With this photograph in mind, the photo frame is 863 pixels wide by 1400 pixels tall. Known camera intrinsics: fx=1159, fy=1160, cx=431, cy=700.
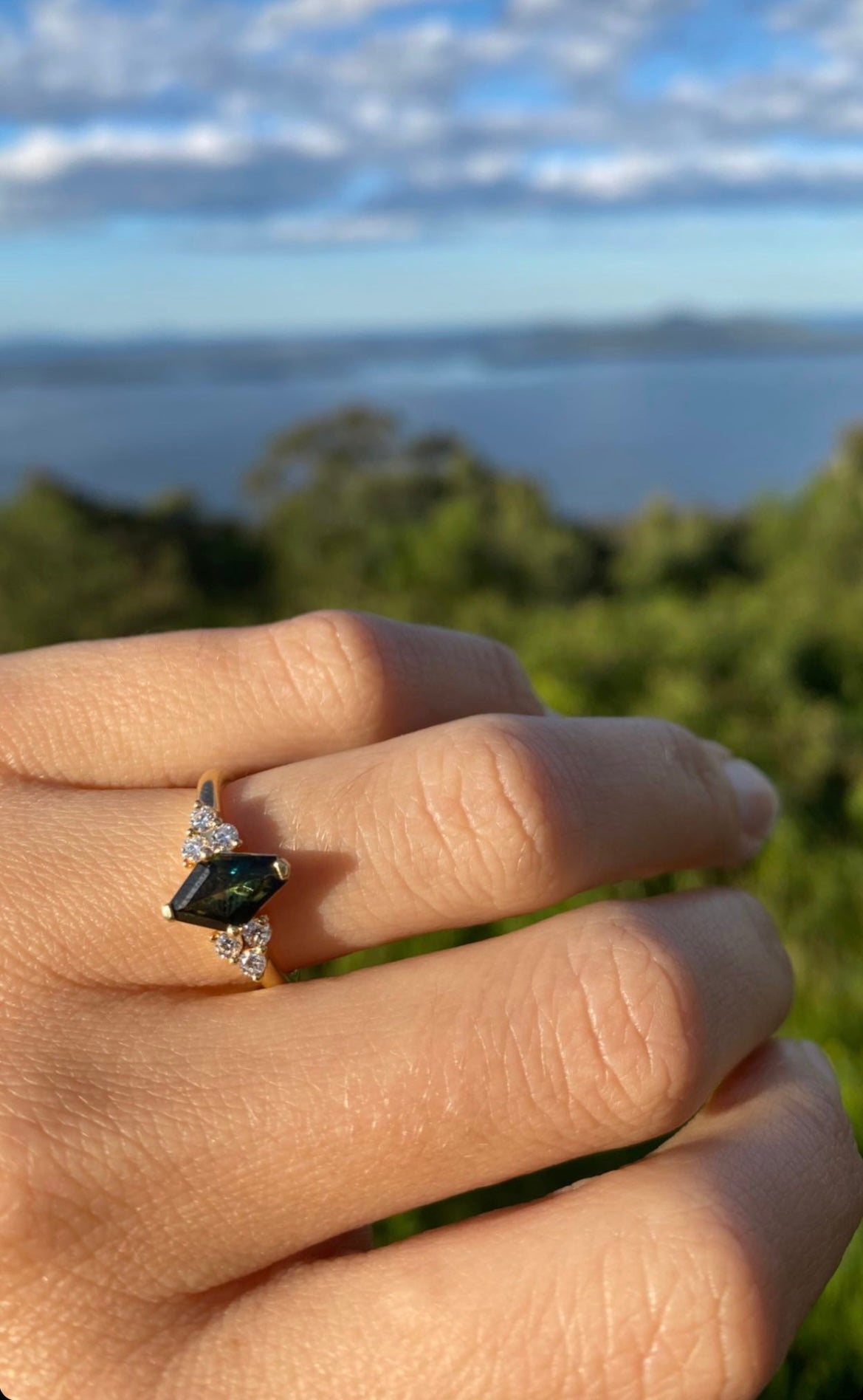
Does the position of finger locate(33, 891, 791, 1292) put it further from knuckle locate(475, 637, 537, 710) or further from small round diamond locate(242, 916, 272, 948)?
knuckle locate(475, 637, 537, 710)

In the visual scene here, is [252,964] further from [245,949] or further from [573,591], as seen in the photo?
[573,591]

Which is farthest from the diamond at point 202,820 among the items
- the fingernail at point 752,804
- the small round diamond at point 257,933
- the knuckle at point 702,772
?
the fingernail at point 752,804

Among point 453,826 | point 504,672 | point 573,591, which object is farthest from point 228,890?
point 573,591

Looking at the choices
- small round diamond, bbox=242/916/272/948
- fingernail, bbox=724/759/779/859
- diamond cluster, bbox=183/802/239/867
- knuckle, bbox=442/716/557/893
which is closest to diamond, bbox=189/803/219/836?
diamond cluster, bbox=183/802/239/867

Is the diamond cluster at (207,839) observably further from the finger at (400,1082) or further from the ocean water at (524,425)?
the ocean water at (524,425)

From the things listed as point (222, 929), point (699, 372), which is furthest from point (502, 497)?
point (699, 372)
